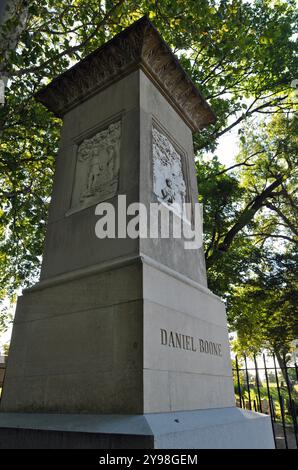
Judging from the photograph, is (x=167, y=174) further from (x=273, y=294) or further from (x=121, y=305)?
(x=273, y=294)

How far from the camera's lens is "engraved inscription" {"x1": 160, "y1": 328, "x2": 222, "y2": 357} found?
10.2 feet

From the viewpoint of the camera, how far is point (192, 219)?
501 centimetres

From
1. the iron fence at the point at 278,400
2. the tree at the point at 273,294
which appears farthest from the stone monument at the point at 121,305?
the tree at the point at 273,294

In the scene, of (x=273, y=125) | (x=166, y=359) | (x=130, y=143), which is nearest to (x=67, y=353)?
(x=166, y=359)

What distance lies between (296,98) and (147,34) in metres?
11.0

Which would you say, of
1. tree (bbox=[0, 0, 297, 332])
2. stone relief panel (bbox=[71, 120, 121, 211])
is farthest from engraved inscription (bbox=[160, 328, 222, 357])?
tree (bbox=[0, 0, 297, 332])

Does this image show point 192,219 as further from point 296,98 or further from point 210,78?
point 296,98

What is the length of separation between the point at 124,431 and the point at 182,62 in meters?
10.0

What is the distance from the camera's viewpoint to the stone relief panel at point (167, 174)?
4.37 meters

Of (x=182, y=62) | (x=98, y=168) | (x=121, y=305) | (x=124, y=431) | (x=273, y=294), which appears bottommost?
(x=124, y=431)

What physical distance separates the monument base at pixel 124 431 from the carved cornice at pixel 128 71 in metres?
4.73

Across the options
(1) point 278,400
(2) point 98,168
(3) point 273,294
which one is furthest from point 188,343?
(3) point 273,294

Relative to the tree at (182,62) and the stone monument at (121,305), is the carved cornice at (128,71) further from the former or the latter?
the tree at (182,62)

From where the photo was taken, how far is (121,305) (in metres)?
3.08
